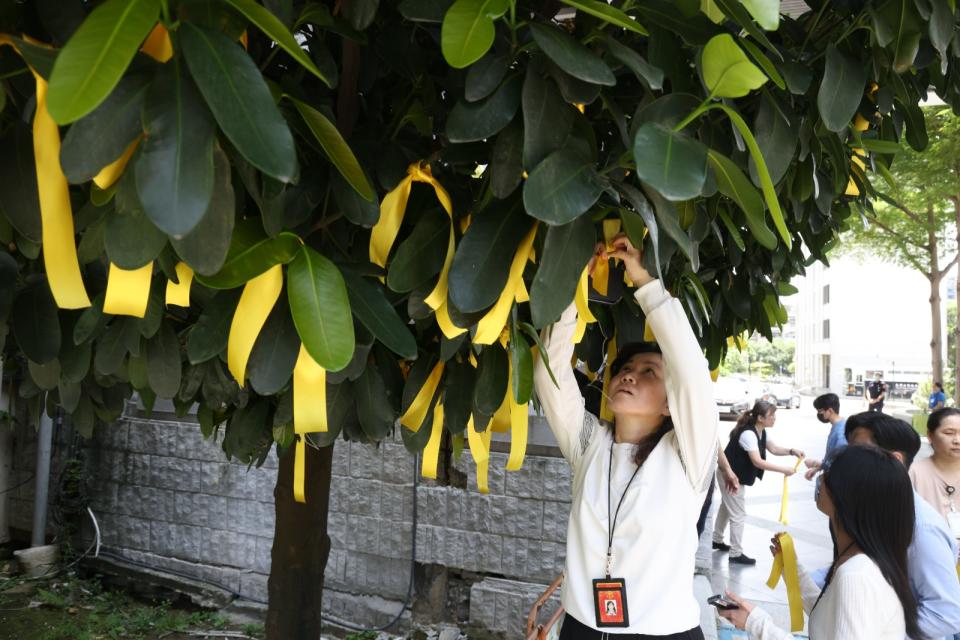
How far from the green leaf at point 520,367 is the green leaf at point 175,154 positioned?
1.87 feet

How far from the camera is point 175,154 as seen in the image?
1.81 feet

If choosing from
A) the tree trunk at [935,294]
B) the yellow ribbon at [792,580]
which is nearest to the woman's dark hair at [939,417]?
the yellow ribbon at [792,580]

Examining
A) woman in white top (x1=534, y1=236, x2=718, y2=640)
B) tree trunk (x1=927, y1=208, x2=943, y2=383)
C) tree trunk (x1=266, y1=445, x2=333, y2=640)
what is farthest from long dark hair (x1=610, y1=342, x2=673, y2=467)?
tree trunk (x1=927, y1=208, x2=943, y2=383)

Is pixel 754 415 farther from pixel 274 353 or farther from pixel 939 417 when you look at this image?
pixel 274 353

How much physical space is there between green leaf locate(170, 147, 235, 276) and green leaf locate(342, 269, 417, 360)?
0.73ft

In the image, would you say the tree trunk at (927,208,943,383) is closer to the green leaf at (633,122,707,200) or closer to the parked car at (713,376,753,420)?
the parked car at (713,376,753,420)

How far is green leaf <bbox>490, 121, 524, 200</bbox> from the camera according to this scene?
820 mm

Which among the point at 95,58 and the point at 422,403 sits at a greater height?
the point at 95,58

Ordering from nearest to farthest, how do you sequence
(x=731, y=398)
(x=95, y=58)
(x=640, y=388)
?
(x=95, y=58), (x=640, y=388), (x=731, y=398)

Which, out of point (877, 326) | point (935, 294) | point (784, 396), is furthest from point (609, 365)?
point (877, 326)

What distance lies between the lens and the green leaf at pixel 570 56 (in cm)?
73

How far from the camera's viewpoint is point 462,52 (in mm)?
698

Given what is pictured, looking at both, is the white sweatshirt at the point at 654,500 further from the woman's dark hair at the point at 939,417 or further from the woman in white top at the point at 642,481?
the woman's dark hair at the point at 939,417

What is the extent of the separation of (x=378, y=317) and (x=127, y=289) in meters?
0.25
